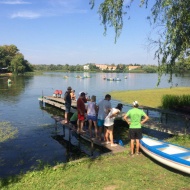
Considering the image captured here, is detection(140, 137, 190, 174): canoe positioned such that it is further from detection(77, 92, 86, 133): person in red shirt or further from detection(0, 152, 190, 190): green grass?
detection(77, 92, 86, 133): person in red shirt

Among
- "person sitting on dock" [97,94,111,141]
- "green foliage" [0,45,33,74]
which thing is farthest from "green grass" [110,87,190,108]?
"green foliage" [0,45,33,74]

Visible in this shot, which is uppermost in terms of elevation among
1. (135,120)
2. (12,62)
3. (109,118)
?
(12,62)

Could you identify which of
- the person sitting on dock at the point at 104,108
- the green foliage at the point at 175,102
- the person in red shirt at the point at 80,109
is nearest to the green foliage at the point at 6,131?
the person in red shirt at the point at 80,109

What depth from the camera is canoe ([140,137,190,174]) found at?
24.2 feet

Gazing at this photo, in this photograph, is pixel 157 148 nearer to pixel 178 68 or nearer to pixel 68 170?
pixel 68 170

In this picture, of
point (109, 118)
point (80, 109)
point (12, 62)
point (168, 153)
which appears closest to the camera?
point (168, 153)

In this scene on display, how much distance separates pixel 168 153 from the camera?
27.0ft

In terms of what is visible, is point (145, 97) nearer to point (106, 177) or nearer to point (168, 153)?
point (168, 153)

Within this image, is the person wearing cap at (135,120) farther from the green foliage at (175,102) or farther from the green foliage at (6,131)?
the green foliage at (175,102)

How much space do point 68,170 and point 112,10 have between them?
21.4ft

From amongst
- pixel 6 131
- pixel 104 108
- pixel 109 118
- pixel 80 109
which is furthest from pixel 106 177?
pixel 6 131

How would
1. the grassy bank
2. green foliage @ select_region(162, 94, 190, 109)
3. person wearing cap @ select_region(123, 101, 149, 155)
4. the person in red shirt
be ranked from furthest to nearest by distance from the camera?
1. green foliage @ select_region(162, 94, 190, 109)
2. the person in red shirt
3. person wearing cap @ select_region(123, 101, 149, 155)
4. the grassy bank

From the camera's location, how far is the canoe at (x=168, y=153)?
291 inches

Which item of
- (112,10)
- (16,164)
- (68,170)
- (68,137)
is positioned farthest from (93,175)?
(68,137)
